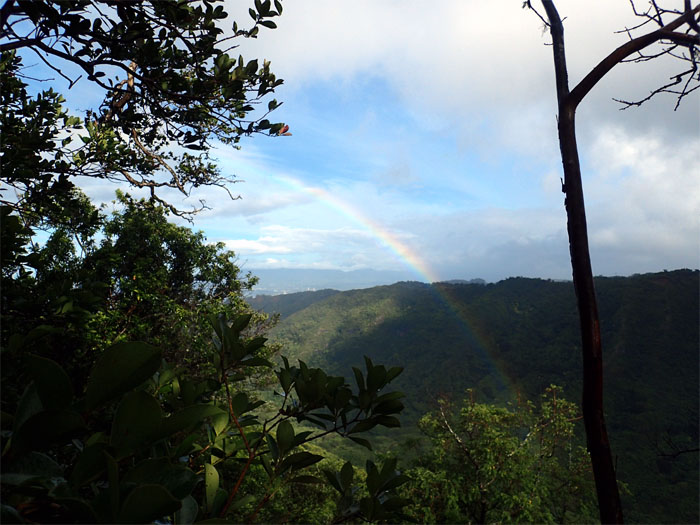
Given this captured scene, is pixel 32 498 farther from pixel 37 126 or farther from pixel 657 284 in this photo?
Result: pixel 657 284

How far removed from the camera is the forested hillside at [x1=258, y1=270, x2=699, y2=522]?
33.0m

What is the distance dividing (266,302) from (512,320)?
215 feet

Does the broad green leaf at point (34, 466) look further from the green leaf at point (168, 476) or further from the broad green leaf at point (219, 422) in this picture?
the broad green leaf at point (219, 422)

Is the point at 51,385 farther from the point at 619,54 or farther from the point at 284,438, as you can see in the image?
the point at 619,54

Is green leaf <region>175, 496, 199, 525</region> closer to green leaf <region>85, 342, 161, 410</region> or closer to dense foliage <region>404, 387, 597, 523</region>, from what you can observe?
green leaf <region>85, 342, 161, 410</region>

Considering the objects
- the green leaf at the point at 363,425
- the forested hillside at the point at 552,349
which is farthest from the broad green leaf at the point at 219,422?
the forested hillside at the point at 552,349

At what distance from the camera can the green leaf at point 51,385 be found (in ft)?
1.83

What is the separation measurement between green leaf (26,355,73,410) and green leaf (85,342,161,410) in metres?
0.04

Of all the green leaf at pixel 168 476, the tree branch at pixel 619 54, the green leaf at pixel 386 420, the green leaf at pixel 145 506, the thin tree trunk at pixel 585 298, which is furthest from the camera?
the tree branch at pixel 619 54

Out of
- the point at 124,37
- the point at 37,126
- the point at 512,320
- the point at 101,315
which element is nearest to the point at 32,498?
the point at 124,37

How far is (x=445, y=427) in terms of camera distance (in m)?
13.4

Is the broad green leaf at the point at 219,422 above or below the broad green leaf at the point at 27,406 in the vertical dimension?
below

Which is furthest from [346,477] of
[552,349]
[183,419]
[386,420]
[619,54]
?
[552,349]

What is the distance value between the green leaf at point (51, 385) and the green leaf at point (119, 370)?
0.14ft
